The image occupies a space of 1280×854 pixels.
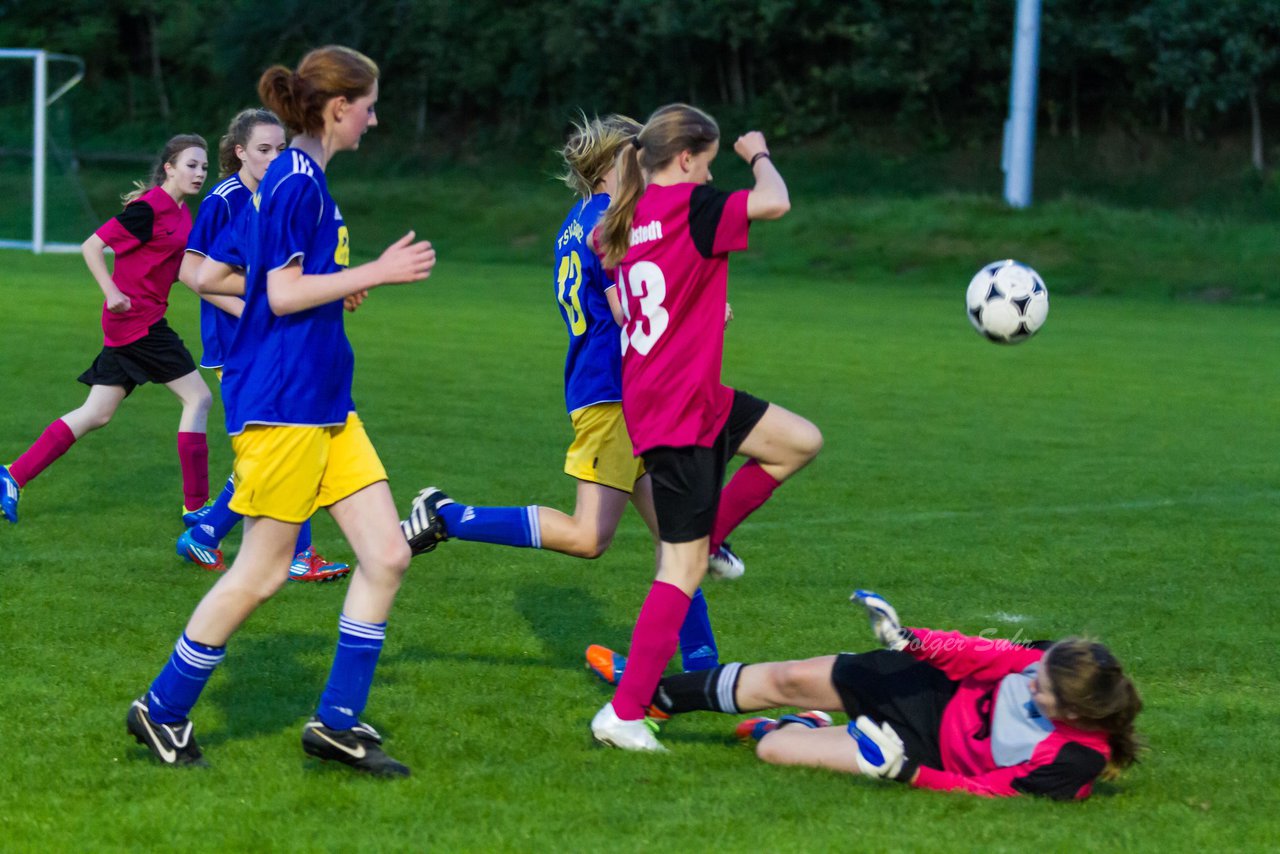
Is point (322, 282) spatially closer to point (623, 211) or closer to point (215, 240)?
point (623, 211)

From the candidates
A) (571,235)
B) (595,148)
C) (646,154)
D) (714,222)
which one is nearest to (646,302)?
(714,222)

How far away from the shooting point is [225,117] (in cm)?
5278

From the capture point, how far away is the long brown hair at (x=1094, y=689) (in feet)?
13.0

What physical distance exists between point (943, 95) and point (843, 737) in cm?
4149

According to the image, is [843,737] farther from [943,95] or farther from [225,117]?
[225,117]

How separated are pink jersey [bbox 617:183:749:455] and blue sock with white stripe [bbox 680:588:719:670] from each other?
2.76ft

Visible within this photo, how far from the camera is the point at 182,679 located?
416 centimetres

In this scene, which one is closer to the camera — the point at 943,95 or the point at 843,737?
the point at 843,737

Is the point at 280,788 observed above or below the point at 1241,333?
above

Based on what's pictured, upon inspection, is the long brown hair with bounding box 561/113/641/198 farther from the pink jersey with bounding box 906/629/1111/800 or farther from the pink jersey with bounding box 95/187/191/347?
the pink jersey with bounding box 95/187/191/347

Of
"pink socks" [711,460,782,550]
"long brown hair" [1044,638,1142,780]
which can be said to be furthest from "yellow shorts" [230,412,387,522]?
"long brown hair" [1044,638,1142,780]

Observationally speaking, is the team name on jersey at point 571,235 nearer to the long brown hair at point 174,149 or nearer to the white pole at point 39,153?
the long brown hair at point 174,149

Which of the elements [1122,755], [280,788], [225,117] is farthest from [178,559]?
[225,117]

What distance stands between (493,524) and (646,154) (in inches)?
55.8
